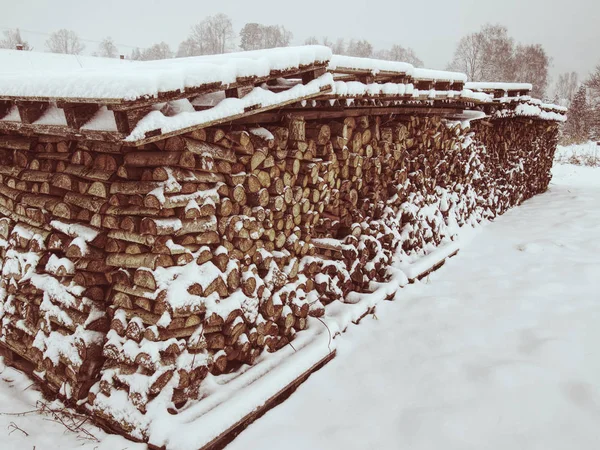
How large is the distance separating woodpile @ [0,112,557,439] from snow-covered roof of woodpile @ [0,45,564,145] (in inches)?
9.2

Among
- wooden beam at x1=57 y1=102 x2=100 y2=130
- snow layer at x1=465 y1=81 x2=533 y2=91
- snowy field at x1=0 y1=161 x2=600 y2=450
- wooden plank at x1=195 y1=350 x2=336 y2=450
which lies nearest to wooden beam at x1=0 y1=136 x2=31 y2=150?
wooden beam at x1=57 y1=102 x2=100 y2=130

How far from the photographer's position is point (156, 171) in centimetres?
273

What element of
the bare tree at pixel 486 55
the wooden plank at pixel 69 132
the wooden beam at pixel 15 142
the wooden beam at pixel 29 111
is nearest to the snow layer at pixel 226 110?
the wooden plank at pixel 69 132

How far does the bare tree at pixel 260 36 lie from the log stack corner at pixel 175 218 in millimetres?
60673

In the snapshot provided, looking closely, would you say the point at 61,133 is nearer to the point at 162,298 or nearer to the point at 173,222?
the point at 173,222

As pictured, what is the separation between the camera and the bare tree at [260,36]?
2345 inches

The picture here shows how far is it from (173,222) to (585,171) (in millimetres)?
17291

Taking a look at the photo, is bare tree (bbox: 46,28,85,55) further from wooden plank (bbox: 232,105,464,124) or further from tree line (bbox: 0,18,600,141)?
wooden plank (bbox: 232,105,464,124)

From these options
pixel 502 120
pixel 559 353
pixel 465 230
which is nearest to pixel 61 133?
pixel 559 353

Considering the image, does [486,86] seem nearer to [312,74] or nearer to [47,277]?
[312,74]

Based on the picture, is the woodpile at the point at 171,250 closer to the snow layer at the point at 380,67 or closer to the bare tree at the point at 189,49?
the snow layer at the point at 380,67

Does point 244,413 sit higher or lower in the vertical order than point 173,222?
lower

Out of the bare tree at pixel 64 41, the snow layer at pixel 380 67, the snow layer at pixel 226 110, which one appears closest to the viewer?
the snow layer at pixel 226 110

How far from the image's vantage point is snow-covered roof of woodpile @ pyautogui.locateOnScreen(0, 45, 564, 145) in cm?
235
